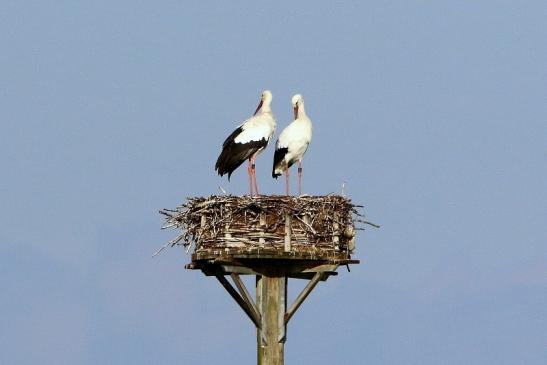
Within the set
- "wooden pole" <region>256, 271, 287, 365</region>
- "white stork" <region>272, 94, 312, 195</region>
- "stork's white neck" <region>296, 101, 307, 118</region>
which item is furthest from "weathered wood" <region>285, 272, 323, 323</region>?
"stork's white neck" <region>296, 101, 307, 118</region>

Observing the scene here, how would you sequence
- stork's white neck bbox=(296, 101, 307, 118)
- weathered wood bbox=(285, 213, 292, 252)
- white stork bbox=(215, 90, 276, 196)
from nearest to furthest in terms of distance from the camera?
weathered wood bbox=(285, 213, 292, 252) → white stork bbox=(215, 90, 276, 196) → stork's white neck bbox=(296, 101, 307, 118)

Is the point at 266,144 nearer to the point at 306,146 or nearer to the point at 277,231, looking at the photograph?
the point at 306,146

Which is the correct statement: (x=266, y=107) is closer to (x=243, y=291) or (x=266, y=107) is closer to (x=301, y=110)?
(x=301, y=110)

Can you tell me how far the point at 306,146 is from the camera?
2011 centimetres

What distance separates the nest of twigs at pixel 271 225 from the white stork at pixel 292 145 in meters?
2.28

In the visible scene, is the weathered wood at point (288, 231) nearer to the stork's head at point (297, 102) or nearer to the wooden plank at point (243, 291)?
the wooden plank at point (243, 291)

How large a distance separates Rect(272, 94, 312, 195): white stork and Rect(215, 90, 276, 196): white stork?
0.78 feet

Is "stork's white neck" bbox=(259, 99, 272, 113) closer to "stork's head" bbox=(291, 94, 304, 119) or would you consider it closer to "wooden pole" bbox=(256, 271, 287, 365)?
"stork's head" bbox=(291, 94, 304, 119)

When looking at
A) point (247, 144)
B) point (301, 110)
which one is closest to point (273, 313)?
point (247, 144)

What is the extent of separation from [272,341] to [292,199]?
1.83 meters

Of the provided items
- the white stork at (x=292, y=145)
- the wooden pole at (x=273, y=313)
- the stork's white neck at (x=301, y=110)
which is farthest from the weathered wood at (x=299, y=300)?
the stork's white neck at (x=301, y=110)

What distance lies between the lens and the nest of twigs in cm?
1716

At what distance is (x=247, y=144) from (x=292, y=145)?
78 centimetres

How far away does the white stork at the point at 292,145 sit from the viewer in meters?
20.0
